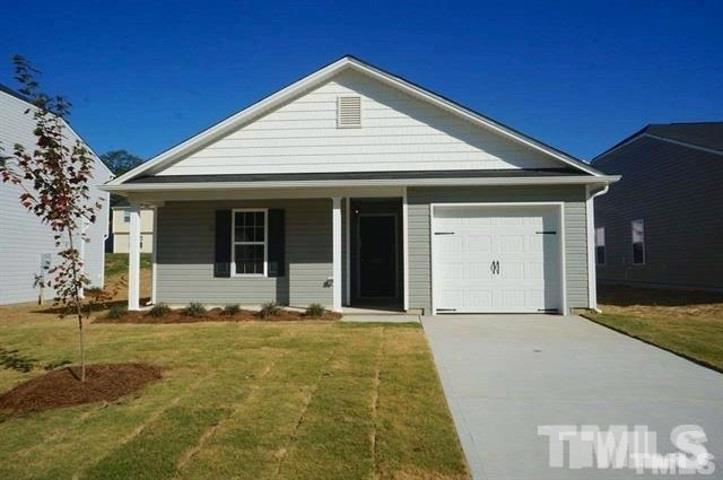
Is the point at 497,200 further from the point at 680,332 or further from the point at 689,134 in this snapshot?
the point at 689,134

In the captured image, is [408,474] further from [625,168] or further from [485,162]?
[625,168]

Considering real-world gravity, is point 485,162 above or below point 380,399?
above

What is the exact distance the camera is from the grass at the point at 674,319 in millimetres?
8062

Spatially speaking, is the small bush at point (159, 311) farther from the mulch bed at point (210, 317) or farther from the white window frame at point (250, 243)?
the white window frame at point (250, 243)

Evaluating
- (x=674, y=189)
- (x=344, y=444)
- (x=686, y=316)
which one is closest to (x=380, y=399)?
(x=344, y=444)

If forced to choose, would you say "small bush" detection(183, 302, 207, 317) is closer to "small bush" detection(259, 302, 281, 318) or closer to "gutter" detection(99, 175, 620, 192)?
"small bush" detection(259, 302, 281, 318)

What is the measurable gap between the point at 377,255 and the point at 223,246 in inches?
161

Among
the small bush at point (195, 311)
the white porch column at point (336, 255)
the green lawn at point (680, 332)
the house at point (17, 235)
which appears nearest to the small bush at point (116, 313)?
the small bush at point (195, 311)

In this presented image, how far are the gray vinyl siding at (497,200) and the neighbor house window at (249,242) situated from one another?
371 cm

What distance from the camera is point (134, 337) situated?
9.24 m

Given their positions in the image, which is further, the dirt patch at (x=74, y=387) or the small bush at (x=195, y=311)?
the small bush at (x=195, y=311)

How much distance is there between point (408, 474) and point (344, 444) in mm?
700

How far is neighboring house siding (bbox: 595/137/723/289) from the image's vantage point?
665 inches

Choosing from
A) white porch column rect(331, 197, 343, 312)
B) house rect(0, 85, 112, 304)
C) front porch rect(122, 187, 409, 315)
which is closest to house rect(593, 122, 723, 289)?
front porch rect(122, 187, 409, 315)
